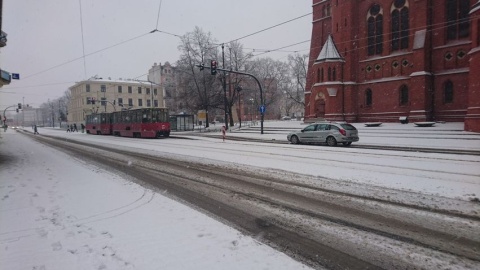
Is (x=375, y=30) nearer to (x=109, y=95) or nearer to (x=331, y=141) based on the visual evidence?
(x=331, y=141)

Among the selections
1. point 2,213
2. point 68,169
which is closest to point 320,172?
point 2,213

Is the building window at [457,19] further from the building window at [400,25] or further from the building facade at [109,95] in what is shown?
the building facade at [109,95]

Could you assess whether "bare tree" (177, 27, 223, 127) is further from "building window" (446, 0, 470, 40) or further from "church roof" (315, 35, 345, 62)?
"building window" (446, 0, 470, 40)

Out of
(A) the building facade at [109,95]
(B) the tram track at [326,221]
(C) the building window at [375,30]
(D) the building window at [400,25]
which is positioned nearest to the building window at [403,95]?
(D) the building window at [400,25]

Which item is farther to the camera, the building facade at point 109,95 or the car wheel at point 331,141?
the building facade at point 109,95

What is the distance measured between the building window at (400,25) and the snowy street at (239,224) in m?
30.0

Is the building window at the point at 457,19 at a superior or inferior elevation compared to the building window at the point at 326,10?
inferior

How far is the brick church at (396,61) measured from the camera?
31.4 meters

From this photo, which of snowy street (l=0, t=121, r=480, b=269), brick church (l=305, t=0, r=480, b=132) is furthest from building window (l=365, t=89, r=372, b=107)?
snowy street (l=0, t=121, r=480, b=269)

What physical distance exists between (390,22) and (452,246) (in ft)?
126

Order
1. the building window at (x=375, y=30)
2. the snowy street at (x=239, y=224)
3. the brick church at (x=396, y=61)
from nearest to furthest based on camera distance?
the snowy street at (x=239, y=224), the brick church at (x=396, y=61), the building window at (x=375, y=30)

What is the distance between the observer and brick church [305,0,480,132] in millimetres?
31391

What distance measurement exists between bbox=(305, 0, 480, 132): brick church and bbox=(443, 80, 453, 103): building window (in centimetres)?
9

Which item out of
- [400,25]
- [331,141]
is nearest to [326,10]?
[400,25]
